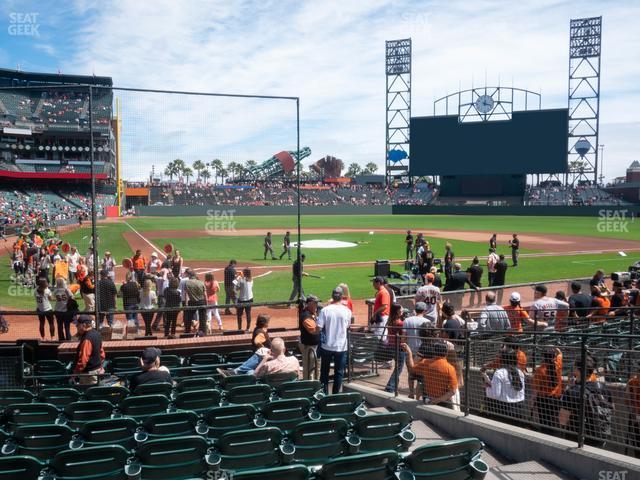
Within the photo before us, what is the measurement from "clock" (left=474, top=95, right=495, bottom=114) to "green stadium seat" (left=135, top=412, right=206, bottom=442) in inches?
3223

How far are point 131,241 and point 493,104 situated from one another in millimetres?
62224

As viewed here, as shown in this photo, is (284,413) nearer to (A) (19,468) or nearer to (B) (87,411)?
(B) (87,411)

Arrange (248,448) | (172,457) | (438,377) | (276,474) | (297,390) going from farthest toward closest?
1. (438,377)
2. (297,390)
3. (248,448)
4. (172,457)
5. (276,474)

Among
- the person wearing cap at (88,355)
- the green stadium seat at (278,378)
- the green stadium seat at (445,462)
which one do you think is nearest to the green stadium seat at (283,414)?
the green stadium seat at (278,378)

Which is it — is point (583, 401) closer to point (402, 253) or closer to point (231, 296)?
point (231, 296)

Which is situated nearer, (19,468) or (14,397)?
(19,468)

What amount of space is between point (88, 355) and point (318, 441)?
466 cm

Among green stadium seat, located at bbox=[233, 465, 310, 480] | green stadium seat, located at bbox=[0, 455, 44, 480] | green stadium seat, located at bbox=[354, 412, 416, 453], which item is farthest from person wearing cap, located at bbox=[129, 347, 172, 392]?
green stadium seat, located at bbox=[233, 465, 310, 480]

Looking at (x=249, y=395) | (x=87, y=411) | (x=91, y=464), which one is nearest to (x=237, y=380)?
(x=249, y=395)

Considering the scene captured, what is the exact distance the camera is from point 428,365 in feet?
22.2

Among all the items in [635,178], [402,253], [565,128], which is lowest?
[402,253]

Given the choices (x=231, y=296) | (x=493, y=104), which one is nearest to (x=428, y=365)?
(x=231, y=296)

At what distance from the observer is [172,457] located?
14.0ft

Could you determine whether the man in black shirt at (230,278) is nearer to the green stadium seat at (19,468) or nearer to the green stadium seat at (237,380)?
the green stadium seat at (237,380)
